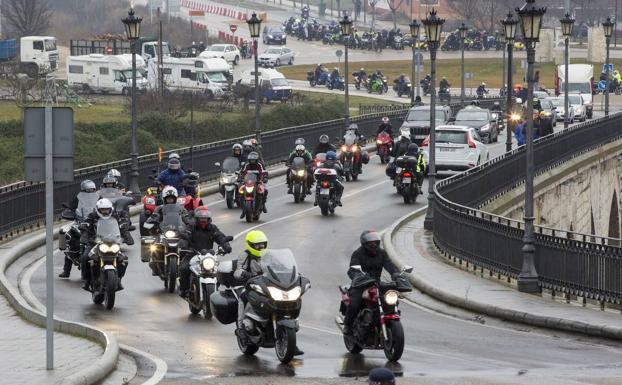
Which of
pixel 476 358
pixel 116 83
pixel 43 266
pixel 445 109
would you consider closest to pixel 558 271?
pixel 476 358

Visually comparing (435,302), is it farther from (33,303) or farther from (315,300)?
(33,303)

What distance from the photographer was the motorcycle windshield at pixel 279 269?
58.1ft

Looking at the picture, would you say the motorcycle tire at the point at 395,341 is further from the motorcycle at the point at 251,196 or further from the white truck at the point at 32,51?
the white truck at the point at 32,51

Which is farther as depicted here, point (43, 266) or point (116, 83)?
point (116, 83)

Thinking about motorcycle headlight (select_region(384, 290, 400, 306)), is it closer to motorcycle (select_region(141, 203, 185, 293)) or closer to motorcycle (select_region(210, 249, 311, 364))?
motorcycle (select_region(210, 249, 311, 364))

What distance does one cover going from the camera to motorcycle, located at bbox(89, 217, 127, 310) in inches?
889

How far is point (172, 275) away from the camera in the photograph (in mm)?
24359

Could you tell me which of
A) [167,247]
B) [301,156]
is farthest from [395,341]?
[301,156]

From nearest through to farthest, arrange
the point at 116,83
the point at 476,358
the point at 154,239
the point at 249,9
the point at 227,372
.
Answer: the point at 227,372, the point at 476,358, the point at 154,239, the point at 116,83, the point at 249,9

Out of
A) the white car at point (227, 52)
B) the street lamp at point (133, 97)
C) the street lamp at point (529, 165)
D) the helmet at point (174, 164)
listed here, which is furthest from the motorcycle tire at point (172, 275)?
the white car at point (227, 52)

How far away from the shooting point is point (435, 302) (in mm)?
24125

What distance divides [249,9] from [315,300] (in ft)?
449

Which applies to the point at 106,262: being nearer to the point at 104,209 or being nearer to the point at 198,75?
the point at 104,209

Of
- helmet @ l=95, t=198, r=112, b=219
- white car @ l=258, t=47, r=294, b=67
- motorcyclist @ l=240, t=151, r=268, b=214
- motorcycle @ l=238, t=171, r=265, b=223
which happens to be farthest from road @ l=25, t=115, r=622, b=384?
white car @ l=258, t=47, r=294, b=67
